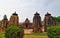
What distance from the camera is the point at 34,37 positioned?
149ft

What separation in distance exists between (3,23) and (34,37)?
24187 millimetres

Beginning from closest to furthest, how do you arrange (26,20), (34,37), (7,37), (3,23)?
(7,37)
(34,37)
(3,23)
(26,20)

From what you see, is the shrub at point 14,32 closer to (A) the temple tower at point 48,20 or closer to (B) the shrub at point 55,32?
(B) the shrub at point 55,32

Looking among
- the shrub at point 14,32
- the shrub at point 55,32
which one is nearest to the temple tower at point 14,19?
the shrub at point 14,32

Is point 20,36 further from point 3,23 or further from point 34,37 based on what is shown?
point 3,23


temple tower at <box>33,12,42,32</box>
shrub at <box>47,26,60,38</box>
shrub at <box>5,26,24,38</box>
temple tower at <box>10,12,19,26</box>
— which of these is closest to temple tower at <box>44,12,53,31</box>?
temple tower at <box>33,12,42,32</box>

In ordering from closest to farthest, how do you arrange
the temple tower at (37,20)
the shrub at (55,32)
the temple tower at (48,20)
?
the shrub at (55,32) → the temple tower at (48,20) → the temple tower at (37,20)

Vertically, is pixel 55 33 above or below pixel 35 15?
below

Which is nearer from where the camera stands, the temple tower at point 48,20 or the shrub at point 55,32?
the shrub at point 55,32

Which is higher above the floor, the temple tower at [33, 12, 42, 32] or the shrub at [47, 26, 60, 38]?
the temple tower at [33, 12, 42, 32]

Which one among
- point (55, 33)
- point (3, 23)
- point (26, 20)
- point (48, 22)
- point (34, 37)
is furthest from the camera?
point (26, 20)

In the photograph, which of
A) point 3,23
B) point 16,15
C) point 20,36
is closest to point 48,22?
point 16,15

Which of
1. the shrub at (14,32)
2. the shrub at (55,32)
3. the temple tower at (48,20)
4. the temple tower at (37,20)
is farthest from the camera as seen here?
the temple tower at (37,20)

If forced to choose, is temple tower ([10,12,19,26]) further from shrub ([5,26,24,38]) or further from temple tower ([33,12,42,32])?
shrub ([5,26,24,38])
